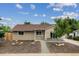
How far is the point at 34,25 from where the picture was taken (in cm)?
4181

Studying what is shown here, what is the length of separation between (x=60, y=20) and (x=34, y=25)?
481mm

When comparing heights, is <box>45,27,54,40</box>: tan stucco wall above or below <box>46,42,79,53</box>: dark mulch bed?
above

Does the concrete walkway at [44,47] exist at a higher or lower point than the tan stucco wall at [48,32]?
lower

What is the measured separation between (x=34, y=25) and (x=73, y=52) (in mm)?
862

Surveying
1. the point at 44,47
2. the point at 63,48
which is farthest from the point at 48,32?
the point at 63,48

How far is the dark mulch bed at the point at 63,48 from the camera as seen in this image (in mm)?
41750

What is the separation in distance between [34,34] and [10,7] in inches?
25.8

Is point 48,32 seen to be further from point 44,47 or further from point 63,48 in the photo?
point 63,48

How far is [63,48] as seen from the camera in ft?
137

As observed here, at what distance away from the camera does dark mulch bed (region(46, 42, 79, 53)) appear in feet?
137

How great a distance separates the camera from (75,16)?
41.8 metres

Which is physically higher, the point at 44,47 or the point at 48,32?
the point at 48,32

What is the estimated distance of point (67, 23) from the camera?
137 ft

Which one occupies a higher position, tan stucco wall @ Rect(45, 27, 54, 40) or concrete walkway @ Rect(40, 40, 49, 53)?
tan stucco wall @ Rect(45, 27, 54, 40)
